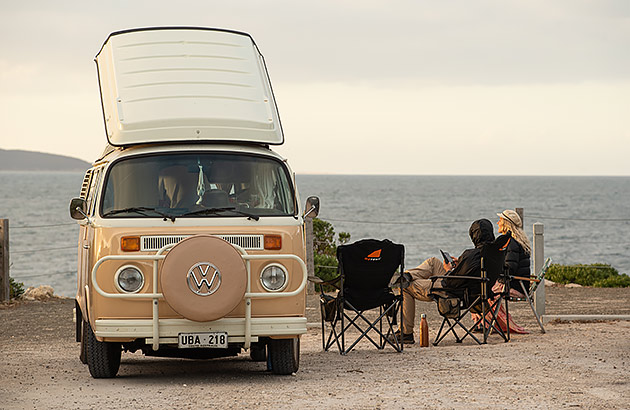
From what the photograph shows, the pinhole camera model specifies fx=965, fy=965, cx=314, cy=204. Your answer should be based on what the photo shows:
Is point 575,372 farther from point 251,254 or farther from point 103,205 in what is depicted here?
point 103,205

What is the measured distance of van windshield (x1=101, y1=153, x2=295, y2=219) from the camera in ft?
26.3

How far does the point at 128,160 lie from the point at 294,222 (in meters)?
1.53

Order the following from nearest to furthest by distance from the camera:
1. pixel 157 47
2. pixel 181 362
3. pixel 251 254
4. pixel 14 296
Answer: pixel 251 254, pixel 157 47, pixel 181 362, pixel 14 296

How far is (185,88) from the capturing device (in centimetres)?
851

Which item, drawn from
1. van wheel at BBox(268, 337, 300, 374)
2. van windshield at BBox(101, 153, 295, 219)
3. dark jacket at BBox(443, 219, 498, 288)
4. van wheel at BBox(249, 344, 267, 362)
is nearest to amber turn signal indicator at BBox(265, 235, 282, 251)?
van windshield at BBox(101, 153, 295, 219)

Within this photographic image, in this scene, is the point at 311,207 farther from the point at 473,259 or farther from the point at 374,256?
the point at 473,259

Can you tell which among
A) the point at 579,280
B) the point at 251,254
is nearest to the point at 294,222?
the point at 251,254

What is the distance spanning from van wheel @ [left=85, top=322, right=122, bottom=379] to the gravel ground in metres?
0.11

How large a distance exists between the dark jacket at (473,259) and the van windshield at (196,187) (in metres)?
2.88

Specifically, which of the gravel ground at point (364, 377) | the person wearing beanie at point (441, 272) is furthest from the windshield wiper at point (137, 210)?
the person wearing beanie at point (441, 272)

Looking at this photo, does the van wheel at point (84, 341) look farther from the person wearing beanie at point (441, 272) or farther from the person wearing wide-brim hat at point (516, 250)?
the person wearing wide-brim hat at point (516, 250)

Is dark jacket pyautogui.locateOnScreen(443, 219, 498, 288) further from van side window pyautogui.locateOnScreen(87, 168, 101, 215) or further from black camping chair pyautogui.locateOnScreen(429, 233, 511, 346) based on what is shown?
van side window pyautogui.locateOnScreen(87, 168, 101, 215)

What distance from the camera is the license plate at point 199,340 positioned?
768 centimetres

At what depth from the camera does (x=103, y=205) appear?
8.06 meters
